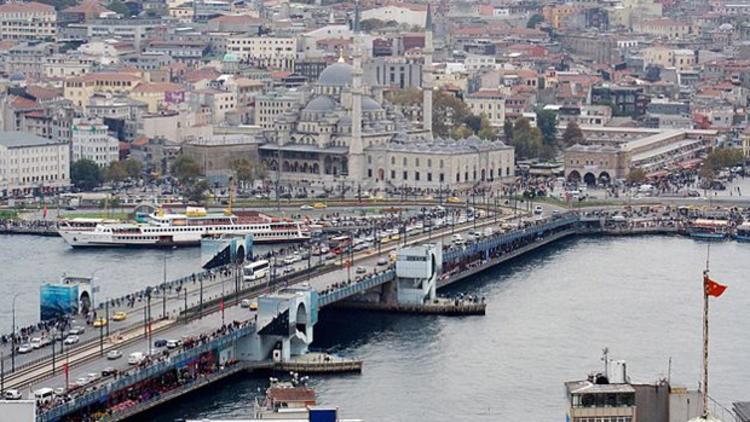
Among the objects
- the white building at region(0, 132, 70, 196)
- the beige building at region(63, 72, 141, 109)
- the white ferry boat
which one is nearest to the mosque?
the white building at region(0, 132, 70, 196)

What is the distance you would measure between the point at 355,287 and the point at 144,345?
5.49 m

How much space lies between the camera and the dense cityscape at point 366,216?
2628cm

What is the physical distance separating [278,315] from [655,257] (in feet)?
39.7

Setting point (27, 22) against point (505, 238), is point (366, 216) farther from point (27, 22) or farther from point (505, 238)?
point (27, 22)

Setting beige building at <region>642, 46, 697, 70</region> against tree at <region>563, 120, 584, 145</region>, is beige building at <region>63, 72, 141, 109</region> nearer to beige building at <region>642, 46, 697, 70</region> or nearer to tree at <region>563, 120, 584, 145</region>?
tree at <region>563, 120, 584, 145</region>

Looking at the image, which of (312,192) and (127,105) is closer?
(312,192)

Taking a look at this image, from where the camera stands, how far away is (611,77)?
219 feet

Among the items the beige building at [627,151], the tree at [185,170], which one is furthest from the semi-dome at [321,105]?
the beige building at [627,151]

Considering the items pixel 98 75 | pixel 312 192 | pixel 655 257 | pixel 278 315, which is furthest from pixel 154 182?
pixel 278 315

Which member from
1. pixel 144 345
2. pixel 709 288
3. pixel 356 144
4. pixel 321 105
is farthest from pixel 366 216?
pixel 709 288

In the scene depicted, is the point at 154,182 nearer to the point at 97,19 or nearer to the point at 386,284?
the point at 386,284

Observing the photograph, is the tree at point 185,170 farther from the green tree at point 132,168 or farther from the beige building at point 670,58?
the beige building at point 670,58

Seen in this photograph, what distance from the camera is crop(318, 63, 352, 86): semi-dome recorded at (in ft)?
171

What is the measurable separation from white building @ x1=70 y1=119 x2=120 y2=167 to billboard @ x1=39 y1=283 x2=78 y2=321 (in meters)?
20.0
